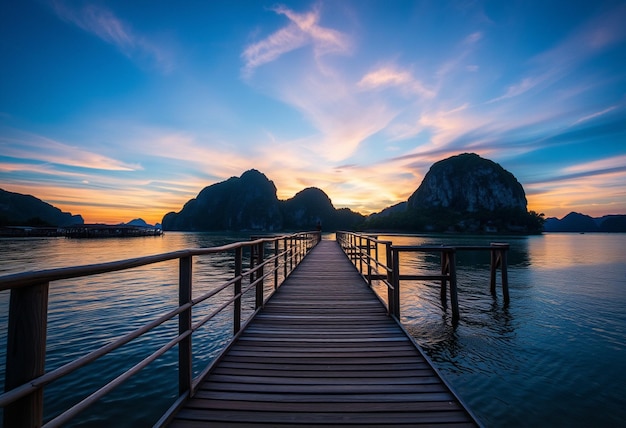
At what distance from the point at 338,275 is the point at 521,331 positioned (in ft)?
→ 17.9

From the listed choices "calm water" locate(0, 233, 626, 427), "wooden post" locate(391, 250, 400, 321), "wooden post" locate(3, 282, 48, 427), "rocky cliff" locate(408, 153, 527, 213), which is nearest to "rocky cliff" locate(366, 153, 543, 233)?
"rocky cliff" locate(408, 153, 527, 213)

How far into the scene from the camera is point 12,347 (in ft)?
4.48

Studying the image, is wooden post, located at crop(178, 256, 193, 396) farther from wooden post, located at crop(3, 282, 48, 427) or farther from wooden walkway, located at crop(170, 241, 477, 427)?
wooden post, located at crop(3, 282, 48, 427)

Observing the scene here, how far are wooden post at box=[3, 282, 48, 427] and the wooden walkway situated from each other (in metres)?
1.46

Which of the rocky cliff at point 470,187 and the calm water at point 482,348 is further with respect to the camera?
the rocky cliff at point 470,187

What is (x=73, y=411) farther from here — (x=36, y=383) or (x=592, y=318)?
(x=592, y=318)

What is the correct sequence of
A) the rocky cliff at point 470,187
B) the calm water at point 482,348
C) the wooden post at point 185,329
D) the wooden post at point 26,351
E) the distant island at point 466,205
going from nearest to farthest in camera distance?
the wooden post at point 26,351, the wooden post at point 185,329, the calm water at point 482,348, the distant island at point 466,205, the rocky cliff at point 470,187

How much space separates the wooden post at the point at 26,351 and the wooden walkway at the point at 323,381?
146cm

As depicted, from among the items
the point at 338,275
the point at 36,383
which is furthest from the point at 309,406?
the point at 338,275

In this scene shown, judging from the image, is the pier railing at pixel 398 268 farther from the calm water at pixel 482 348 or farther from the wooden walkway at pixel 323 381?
the calm water at pixel 482 348

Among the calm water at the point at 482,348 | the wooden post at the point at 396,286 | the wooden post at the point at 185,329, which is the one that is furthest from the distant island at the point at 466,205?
the wooden post at the point at 185,329

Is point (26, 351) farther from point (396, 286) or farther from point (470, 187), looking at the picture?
point (470, 187)

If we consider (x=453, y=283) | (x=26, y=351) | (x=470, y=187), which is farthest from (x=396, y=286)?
(x=470, y=187)

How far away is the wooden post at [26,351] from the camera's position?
1.37 meters
